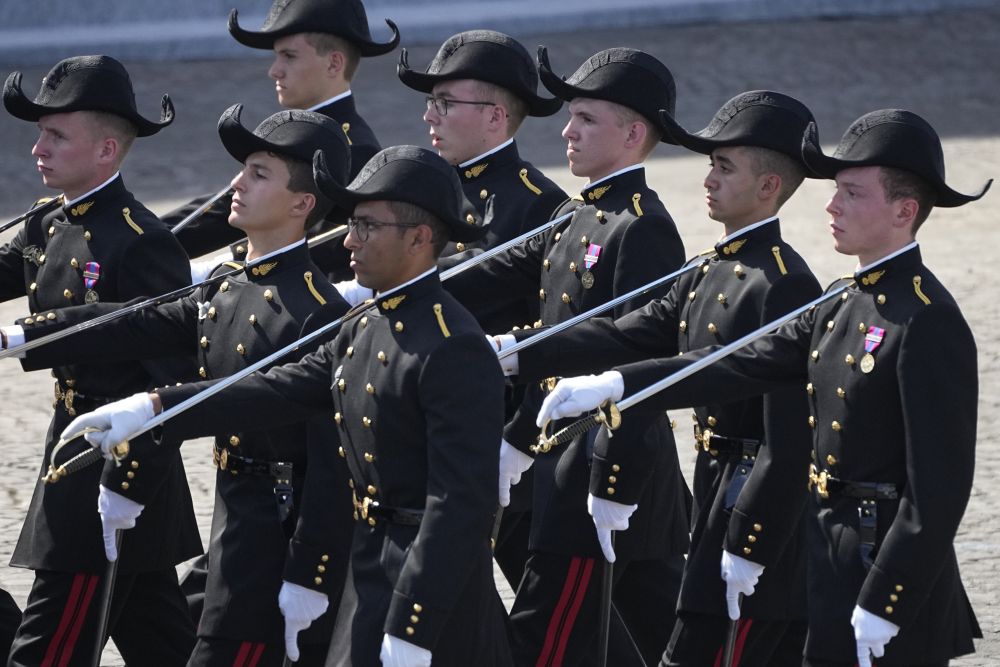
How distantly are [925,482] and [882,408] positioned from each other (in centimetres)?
24

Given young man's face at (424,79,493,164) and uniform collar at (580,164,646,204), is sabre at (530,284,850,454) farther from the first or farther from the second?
young man's face at (424,79,493,164)

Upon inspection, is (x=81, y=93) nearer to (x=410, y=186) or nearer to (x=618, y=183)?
(x=618, y=183)

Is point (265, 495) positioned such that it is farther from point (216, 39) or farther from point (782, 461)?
point (216, 39)

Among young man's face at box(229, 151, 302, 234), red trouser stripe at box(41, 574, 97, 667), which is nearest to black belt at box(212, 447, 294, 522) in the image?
young man's face at box(229, 151, 302, 234)

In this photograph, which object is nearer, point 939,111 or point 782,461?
point 782,461

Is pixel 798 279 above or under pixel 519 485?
above

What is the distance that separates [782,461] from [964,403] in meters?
0.79

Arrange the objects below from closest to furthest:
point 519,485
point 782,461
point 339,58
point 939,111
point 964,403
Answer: point 964,403, point 782,461, point 519,485, point 339,58, point 939,111

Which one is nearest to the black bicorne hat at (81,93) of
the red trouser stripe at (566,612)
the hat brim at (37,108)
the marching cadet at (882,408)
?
the hat brim at (37,108)

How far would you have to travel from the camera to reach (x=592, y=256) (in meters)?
6.40

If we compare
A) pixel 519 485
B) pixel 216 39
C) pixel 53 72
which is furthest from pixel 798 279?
pixel 216 39

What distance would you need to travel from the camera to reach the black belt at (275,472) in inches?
226

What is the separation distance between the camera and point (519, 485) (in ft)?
22.8

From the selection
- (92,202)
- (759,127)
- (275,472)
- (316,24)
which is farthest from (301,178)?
(316,24)
